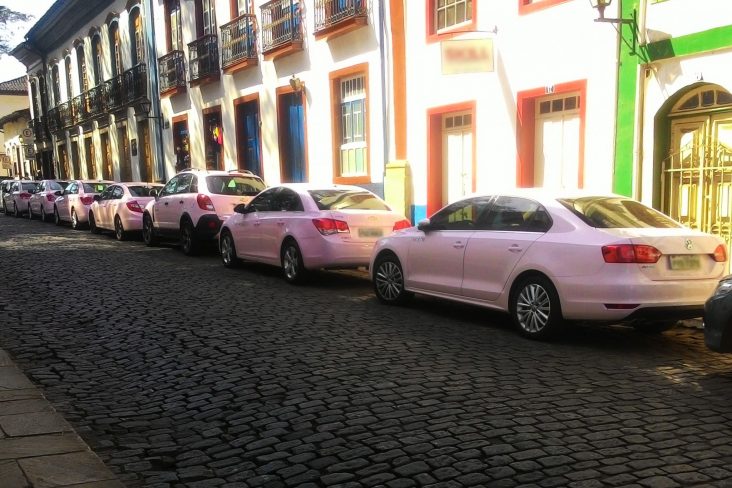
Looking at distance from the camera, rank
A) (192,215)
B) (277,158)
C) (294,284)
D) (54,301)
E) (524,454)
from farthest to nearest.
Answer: (277,158) → (192,215) → (294,284) → (54,301) → (524,454)

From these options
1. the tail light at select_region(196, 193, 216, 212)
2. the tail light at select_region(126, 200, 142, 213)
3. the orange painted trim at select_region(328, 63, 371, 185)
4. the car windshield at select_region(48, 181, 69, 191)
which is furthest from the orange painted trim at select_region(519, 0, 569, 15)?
the car windshield at select_region(48, 181, 69, 191)

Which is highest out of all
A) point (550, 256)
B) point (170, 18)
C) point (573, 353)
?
point (170, 18)

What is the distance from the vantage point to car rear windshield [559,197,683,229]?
655 cm

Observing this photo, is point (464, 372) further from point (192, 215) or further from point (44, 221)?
point (44, 221)

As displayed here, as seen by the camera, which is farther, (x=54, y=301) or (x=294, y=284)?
(x=294, y=284)

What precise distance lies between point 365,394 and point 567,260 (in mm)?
2505

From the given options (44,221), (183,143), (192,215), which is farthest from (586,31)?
(44,221)

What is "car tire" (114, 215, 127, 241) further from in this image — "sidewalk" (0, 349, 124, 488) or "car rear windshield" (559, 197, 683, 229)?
"car rear windshield" (559, 197, 683, 229)

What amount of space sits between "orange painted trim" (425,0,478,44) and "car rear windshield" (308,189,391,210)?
4.01 m

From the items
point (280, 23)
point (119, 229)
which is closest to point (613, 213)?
point (280, 23)

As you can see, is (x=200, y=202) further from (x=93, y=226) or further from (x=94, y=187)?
(x=94, y=187)

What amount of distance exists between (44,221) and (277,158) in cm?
1177

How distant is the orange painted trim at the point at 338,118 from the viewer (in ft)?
49.6

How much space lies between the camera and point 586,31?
10.4 m
